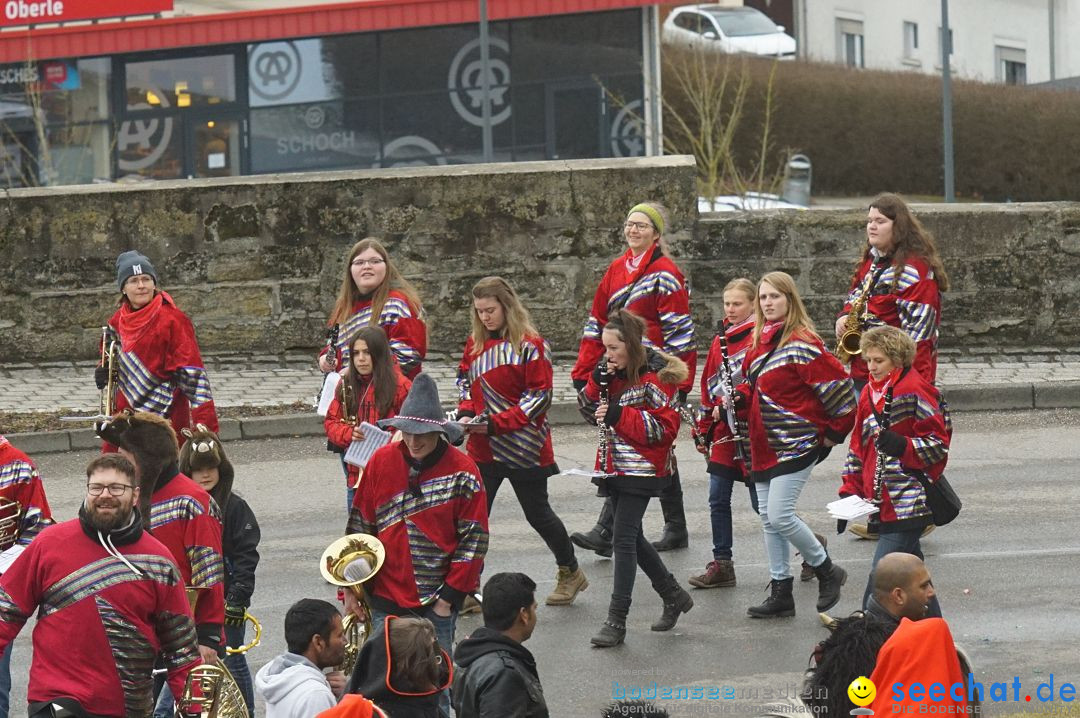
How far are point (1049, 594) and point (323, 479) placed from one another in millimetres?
5456

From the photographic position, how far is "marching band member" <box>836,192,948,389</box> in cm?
1078

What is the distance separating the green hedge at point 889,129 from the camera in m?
33.2

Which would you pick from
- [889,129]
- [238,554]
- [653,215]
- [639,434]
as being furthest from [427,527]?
[889,129]

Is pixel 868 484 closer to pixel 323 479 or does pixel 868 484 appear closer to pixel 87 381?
A: pixel 323 479

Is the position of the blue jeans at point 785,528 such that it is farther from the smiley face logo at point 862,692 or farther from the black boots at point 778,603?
the smiley face logo at point 862,692

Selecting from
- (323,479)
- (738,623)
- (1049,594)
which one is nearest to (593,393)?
(738,623)

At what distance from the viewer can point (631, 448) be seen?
886 cm

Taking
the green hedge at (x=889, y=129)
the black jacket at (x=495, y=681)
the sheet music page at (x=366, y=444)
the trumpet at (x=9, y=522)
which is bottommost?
the black jacket at (x=495, y=681)

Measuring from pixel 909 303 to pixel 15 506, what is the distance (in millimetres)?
5714

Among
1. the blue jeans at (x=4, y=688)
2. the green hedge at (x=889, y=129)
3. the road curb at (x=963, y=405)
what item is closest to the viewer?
the blue jeans at (x=4, y=688)

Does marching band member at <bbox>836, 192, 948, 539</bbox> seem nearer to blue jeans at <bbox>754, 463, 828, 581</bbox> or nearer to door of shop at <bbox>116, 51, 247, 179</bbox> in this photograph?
blue jeans at <bbox>754, 463, 828, 581</bbox>

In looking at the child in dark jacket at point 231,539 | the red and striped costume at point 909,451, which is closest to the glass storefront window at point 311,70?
the red and striped costume at point 909,451

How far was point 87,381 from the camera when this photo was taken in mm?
15703

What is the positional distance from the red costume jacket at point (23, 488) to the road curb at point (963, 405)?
6.36m
